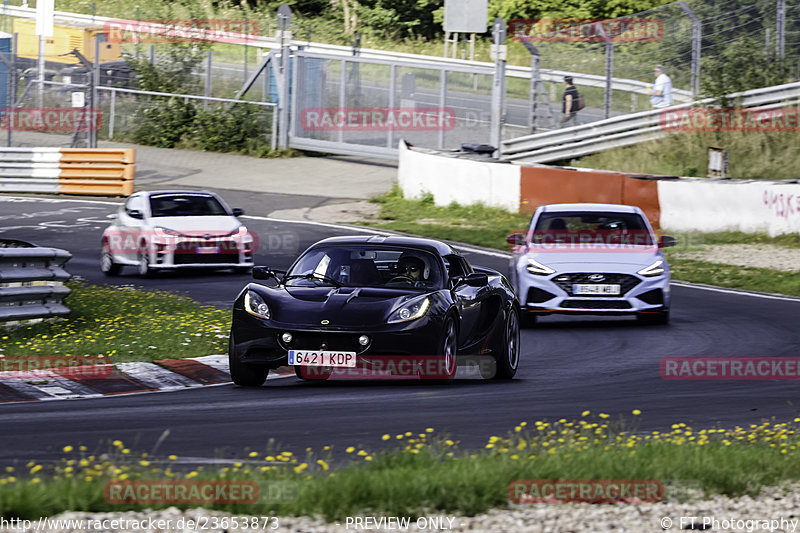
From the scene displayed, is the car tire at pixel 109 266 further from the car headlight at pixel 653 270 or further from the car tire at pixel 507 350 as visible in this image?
the car tire at pixel 507 350

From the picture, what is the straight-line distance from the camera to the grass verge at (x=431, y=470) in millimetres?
5942

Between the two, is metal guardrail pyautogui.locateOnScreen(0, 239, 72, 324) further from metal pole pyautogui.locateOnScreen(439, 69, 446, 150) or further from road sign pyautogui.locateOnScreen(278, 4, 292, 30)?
road sign pyautogui.locateOnScreen(278, 4, 292, 30)

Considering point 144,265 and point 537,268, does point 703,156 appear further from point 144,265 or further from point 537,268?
point 537,268

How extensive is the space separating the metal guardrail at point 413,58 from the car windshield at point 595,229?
15152 mm

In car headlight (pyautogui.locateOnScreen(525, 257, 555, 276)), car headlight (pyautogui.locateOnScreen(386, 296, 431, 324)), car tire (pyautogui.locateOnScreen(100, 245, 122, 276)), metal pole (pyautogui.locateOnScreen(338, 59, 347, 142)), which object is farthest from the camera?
metal pole (pyautogui.locateOnScreen(338, 59, 347, 142))

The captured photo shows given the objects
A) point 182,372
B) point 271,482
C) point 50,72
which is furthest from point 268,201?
point 271,482

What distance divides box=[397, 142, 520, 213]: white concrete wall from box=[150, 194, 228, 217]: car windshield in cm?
772

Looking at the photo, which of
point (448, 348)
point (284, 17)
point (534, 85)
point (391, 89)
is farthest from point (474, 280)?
point (284, 17)

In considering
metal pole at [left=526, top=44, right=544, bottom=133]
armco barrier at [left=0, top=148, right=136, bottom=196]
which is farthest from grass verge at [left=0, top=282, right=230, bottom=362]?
metal pole at [left=526, top=44, right=544, bottom=133]

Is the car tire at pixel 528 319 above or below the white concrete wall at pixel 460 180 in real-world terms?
below

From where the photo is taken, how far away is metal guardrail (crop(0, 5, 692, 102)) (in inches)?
1232

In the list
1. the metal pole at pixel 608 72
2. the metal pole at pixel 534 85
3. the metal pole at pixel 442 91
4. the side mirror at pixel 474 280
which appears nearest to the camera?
the side mirror at pixel 474 280

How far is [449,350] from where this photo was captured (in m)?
11.1

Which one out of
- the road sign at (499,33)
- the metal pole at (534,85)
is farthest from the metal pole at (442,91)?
the road sign at (499,33)
